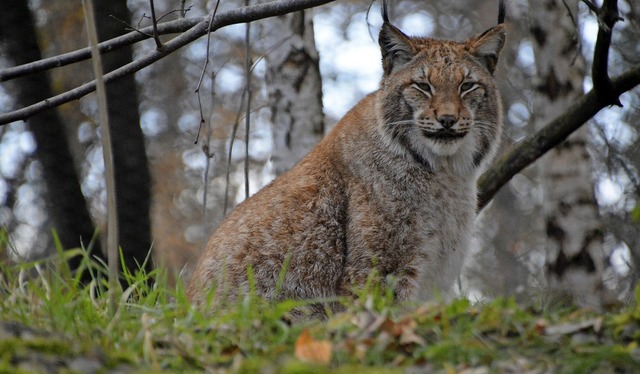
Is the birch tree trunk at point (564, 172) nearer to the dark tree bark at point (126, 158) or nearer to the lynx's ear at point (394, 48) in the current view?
the lynx's ear at point (394, 48)

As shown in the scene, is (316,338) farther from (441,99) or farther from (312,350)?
(441,99)

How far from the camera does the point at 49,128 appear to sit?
7383mm

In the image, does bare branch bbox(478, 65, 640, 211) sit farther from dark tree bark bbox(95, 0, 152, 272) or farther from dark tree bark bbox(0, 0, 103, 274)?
dark tree bark bbox(0, 0, 103, 274)

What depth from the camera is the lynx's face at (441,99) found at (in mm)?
5227

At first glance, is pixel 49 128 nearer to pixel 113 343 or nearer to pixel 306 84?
pixel 306 84

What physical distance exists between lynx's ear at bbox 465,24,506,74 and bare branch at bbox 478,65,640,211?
669 millimetres

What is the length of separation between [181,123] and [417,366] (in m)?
16.8

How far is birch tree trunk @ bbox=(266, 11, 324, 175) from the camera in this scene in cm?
726

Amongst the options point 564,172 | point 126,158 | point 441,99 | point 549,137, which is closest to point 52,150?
point 126,158

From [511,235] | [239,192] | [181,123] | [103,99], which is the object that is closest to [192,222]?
[181,123]

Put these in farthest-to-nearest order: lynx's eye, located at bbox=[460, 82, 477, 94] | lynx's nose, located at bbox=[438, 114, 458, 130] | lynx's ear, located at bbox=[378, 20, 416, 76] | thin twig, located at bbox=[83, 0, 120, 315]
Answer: lynx's ear, located at bbox=[378, 20, 416, 76] → lynx's eye, located at bbox=[460, 82, 477, 94] → lynx's nose, located at bbox=[438, 114, 458, 130] → thin twig, located at bbox=[83, 0, 120, 315]

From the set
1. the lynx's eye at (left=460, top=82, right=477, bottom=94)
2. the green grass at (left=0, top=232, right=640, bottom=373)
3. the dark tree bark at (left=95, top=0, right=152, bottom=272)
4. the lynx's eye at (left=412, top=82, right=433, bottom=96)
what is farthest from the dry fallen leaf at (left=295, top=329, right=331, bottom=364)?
the dark tree bark at (left=95, top=0, right=152, bottom=272)

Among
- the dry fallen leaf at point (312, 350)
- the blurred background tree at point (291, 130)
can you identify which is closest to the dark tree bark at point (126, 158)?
the blurred background tree at point (291, 130)

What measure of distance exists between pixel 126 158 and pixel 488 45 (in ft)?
12.3
